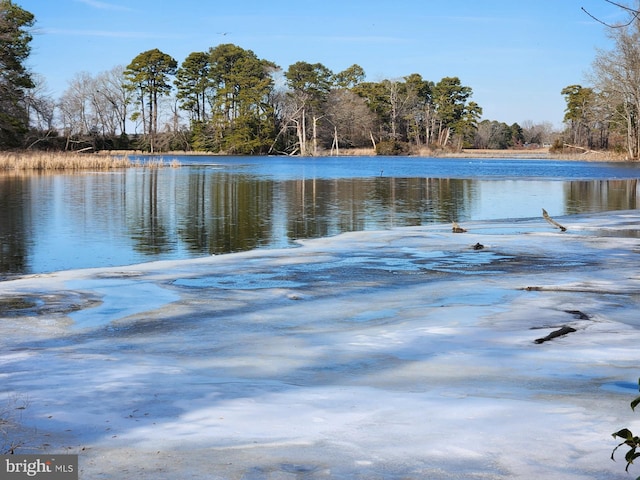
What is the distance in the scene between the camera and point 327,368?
17.4 feet

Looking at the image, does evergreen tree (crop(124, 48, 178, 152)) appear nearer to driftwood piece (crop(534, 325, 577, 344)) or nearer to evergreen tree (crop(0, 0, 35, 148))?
evergreen tree (crop(0, 0, 35, 148))

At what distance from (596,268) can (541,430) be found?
269 inches

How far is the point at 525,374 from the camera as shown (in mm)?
5008

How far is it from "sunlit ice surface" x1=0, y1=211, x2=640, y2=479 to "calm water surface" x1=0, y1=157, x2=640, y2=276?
9.50 ft

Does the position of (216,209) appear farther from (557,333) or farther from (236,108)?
(236,108)

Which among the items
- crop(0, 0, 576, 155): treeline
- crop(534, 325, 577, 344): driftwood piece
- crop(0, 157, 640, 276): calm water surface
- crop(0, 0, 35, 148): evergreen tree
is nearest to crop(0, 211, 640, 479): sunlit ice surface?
crop(534, 325, 577, 344): driftwood piece

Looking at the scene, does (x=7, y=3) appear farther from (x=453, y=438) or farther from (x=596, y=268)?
(x=453, y=438)

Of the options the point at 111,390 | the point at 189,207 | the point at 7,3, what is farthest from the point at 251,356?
the point at 7,3

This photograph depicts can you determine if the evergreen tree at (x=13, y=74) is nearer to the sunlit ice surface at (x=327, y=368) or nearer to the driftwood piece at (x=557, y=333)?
the sunlit ice surface at (x=327, y=368)

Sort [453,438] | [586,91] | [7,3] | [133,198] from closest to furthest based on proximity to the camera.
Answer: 1. [453,438]
2. [133,198]
3. [7,3]
4. [586,91]

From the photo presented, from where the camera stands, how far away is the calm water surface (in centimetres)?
1313

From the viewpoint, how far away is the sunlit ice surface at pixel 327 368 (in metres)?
3.53

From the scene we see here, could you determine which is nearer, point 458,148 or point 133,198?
point 133,198

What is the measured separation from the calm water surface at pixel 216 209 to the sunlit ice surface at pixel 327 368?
2.90 m
